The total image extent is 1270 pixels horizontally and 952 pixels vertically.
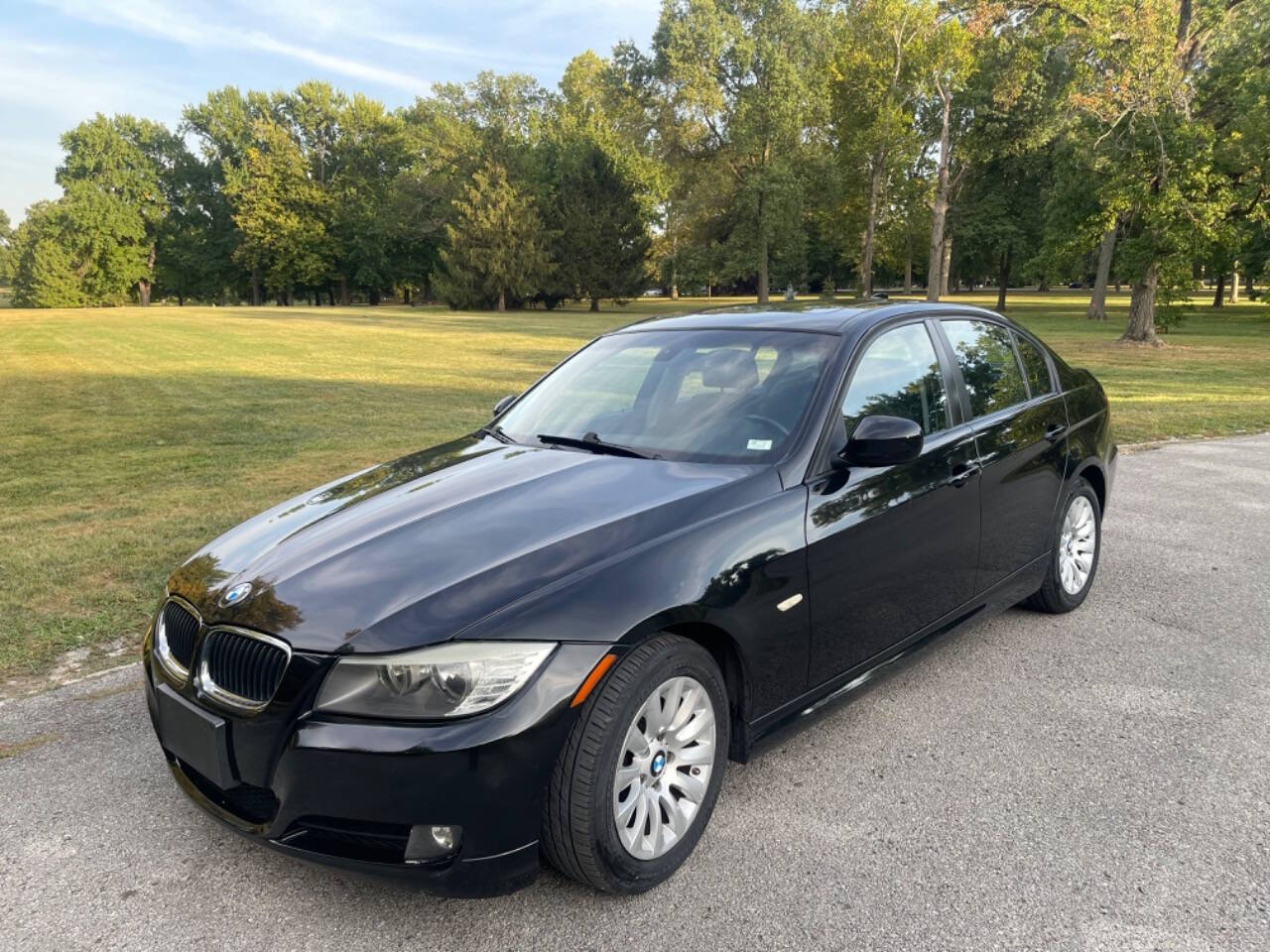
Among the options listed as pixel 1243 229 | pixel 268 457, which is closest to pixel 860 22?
pixel 1243 229

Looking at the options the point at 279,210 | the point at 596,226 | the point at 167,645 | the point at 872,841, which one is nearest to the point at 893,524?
the point at 872,841

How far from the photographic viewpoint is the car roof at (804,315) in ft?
11.7

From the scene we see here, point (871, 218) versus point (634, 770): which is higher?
point (871, 218)

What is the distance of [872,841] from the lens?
2.70 metres

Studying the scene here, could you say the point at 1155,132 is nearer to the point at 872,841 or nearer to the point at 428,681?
the point at 872,841

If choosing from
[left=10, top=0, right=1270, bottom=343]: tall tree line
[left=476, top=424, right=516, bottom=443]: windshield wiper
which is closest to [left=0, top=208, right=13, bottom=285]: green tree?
[left=10, top=0, right=1270, bottom=343]: tall tree line

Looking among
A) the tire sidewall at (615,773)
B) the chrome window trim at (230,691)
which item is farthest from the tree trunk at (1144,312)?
the chrome window trim at (230,691)

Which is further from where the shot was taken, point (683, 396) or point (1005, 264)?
point (1005, 264)

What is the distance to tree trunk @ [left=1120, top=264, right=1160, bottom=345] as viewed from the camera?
906 inches

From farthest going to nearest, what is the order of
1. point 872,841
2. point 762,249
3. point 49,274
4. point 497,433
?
point 49,274 → point 762,249 → point 497,433 → point 872,841

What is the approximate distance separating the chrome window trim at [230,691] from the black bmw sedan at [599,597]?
11 mm

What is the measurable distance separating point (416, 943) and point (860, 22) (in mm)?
44451

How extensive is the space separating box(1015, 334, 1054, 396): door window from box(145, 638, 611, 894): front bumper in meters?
3.13

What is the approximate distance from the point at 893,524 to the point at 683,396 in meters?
0.98
